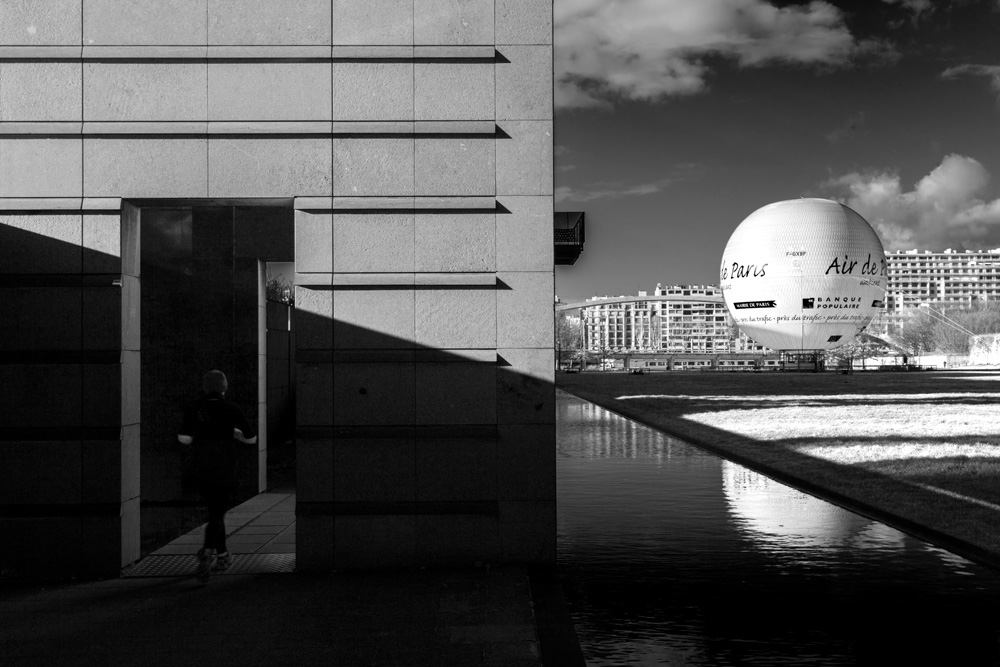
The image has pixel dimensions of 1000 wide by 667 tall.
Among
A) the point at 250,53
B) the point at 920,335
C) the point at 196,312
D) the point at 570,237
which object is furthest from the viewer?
the point at 920,335

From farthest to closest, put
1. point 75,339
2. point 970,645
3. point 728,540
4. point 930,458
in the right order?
point 930,458
point 728,540
point 75,339
point 970,645

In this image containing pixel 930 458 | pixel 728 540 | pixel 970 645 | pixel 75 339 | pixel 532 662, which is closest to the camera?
pixel 532 662

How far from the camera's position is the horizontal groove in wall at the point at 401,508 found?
32.8ft

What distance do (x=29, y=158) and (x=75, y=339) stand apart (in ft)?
5.89

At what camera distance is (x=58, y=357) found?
9.91 metres

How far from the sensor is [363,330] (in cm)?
1014

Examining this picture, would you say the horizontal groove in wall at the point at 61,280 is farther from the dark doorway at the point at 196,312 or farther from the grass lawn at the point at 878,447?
the grass lawn at the point at 878,447

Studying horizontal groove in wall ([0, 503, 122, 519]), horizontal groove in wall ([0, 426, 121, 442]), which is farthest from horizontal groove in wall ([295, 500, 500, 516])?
horizontal groove in wall ([0, 426, 121, 442])

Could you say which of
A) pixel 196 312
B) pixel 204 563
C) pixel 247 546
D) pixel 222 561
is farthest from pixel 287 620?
pixel 196 312

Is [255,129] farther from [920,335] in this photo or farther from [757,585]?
[920,335]

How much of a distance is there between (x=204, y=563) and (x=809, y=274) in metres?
68.4

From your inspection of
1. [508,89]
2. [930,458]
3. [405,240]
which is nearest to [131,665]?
[405,240]

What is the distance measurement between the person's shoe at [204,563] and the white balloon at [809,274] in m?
68.3

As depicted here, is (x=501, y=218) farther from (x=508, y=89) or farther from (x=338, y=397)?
(x=338, y=397)
